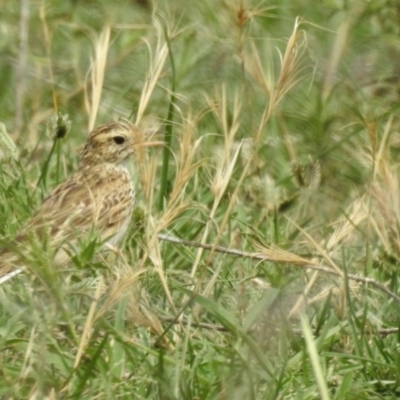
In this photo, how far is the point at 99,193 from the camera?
677 cm

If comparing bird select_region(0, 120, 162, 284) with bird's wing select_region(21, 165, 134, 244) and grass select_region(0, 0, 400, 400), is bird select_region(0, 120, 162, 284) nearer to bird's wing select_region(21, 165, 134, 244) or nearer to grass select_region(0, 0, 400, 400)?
bird's wing select_region(21, 165, 134, 244)

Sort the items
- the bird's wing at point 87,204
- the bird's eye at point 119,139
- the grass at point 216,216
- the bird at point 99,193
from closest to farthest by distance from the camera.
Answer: the grass at point 216,216 → the bird at point 99,193 → the bird's wing at point 87,204 → the bird's eye at point 119,139

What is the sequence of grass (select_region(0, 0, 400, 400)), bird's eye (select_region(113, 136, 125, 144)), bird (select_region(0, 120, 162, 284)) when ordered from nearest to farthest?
1. grass (select_region(0, 0, 400, 400))
2. bird (select_region(0, 120, 162, 284))
3. bird's eye (select_region(113, 136, 125, 144))

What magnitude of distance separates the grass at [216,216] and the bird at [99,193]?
126 millimetres

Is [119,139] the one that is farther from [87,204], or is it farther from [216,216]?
[216,216]

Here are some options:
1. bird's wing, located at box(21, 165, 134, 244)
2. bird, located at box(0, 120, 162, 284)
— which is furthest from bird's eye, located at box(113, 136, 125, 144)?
bird's wing, located at box(21, 165, 134, 244)

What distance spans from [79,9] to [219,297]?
13.3 ft

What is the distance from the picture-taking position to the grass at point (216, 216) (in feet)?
16.3

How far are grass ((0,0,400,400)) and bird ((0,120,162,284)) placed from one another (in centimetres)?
13

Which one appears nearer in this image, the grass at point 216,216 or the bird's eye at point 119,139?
the grass at point 216,216

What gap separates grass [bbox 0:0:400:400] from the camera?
498cm

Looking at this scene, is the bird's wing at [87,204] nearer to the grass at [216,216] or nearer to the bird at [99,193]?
the bird at [99,193]

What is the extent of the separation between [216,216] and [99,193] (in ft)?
1.91

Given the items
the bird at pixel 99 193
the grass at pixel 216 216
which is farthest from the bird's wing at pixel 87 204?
the grass at pixel 216 216
